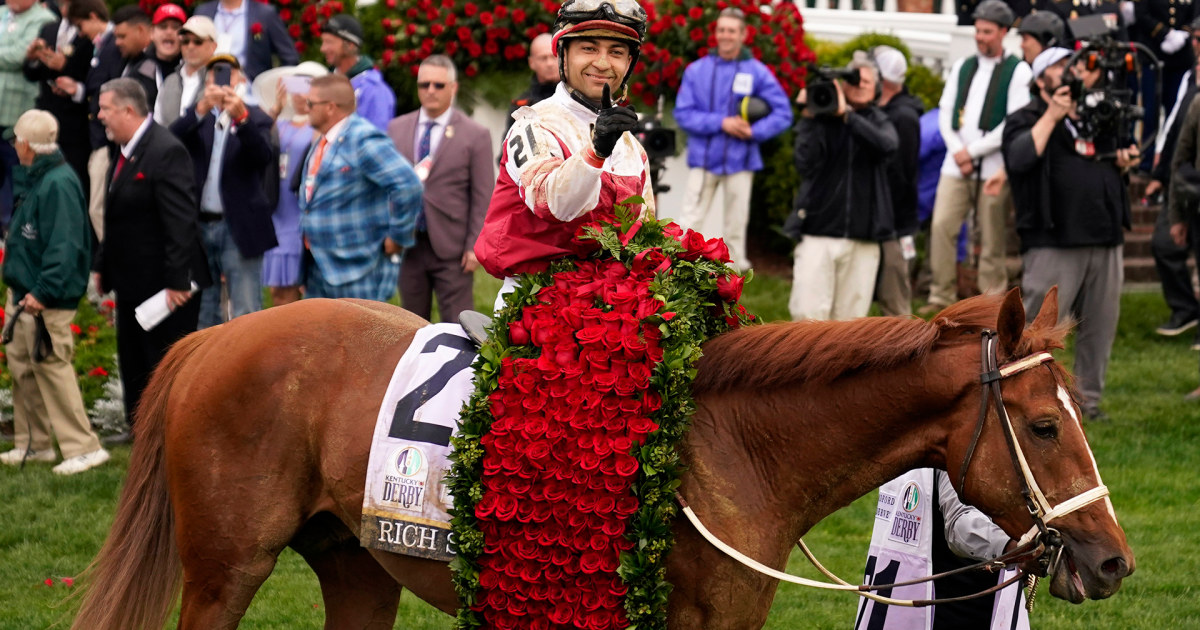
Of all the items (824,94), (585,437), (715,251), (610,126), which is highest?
(824,94)

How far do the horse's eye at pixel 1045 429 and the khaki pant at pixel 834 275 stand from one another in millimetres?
7028

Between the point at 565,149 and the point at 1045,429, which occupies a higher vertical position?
the point at 565,149

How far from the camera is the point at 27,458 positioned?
27.4 ft

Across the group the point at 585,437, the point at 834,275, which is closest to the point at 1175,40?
the point at 834,275

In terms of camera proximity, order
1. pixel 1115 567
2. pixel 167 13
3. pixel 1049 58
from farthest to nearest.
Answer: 1. pixel 167 13
2. pixel 1049 58
3. pixel 1115 567

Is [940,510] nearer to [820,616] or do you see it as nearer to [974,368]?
[974,368]

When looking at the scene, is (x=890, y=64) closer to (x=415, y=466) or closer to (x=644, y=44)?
(x=644, y=44)

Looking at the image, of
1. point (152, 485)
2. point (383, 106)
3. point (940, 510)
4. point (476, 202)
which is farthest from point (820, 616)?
point (383, 106)

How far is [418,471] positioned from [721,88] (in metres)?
8.15

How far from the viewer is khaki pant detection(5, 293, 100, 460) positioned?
810 centimetres

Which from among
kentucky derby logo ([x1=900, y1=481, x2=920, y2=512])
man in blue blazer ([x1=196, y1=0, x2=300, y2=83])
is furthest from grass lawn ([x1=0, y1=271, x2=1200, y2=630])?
man in blue blazer ([x1=196, y1=0, x2=300, y2=83])

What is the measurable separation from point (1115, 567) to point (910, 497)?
3.89ft

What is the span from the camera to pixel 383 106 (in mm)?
10648

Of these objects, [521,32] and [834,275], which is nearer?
[834,275]
